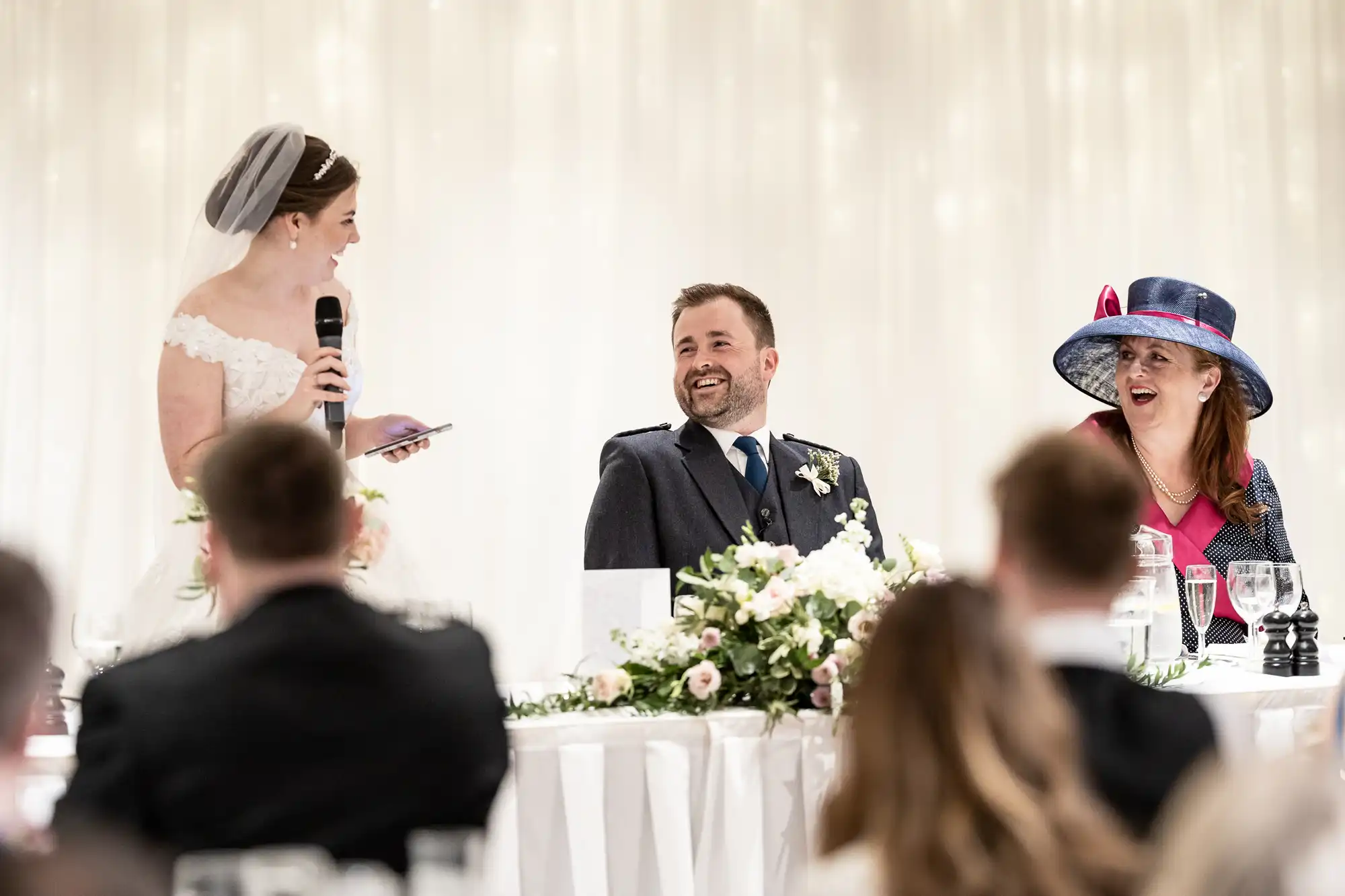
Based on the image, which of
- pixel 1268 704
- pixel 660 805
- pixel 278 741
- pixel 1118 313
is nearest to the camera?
pixel 278 741

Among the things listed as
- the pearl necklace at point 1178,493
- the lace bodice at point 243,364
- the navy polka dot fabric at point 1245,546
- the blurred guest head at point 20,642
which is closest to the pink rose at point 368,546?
the lace bodice at point 243,364

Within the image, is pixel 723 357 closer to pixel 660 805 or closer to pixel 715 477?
pixel 715 477

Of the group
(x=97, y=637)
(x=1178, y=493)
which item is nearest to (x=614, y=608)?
(x=97, y=637)

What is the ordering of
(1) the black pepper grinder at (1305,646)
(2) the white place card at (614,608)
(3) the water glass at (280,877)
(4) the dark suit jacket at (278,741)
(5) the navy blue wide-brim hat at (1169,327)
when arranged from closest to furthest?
(3) the water glass at (280,877) < (4) the dark suit jacket at (278,741) < (2) the white place card at (614,608) < (1) the black pepper grinder at (1305,646) < (5) the navy blue wide-brim hat at (1169,327)

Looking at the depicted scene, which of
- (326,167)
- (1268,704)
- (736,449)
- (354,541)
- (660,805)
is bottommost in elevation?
(660,805)

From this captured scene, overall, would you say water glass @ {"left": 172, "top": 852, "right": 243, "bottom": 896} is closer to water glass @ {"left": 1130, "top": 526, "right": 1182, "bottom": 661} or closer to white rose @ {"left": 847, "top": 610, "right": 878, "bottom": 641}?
white rose @ {"left": 847, "top": 610, "right": 878, "bottom": 641}

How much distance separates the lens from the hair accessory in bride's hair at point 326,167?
328 centimetres

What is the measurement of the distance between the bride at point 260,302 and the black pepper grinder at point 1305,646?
71.8 inches

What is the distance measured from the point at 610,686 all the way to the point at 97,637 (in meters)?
0.83

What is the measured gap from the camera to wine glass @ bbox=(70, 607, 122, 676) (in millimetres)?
2256

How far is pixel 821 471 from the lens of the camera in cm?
360

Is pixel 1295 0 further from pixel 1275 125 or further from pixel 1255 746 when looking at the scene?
pixel 1255 746

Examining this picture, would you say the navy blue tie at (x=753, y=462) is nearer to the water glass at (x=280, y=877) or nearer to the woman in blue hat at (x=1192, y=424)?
the woman in blue hat at (x=1192, y=424)

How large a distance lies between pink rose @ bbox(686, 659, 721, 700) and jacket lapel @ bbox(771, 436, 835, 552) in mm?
1182
